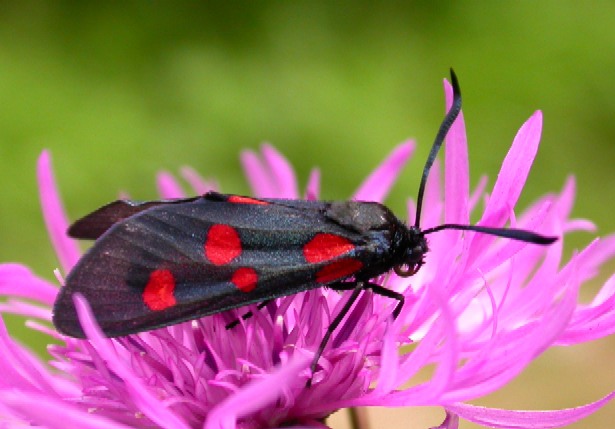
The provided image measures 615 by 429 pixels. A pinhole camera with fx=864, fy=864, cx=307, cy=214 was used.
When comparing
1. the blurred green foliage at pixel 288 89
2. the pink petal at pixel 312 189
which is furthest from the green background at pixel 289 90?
the pink petal at pixel 312 189

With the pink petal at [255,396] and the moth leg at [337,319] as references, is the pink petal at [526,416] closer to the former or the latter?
the moth leg at [337,319]

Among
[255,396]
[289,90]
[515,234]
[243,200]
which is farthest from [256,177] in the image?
[289,90]

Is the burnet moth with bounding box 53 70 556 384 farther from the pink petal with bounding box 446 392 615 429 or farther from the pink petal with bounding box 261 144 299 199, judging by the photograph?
the pink petal with bounding box 261 144 299 199

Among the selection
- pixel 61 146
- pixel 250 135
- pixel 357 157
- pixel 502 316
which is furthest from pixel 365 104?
pixel 502 316

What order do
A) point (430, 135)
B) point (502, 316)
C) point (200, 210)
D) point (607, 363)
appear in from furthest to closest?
1. point (430, 135)
2. point (607, 363)
3. point (502, 316)
4. point (200, 210)

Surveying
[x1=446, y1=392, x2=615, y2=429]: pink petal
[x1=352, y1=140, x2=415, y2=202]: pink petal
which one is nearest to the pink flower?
[x1=446, y1=392, x2=615, y2=429]: pink petal

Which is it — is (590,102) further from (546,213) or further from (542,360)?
(546,213)
